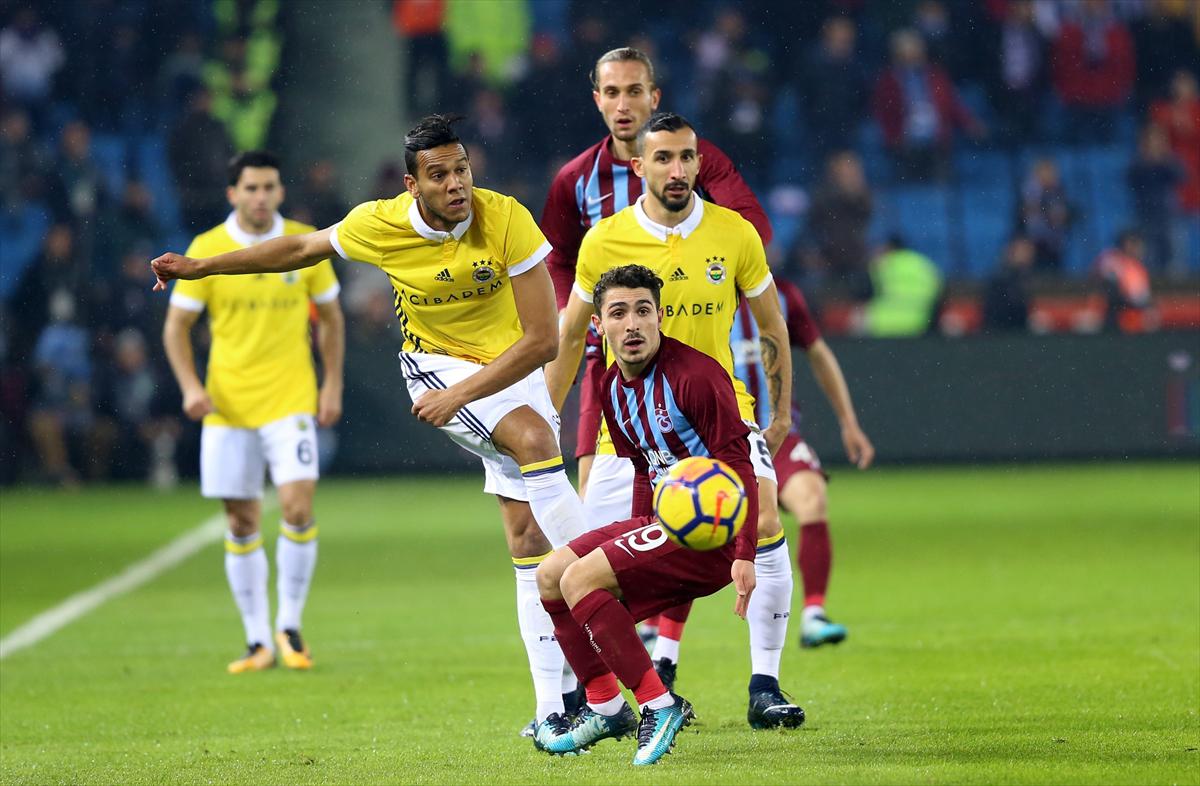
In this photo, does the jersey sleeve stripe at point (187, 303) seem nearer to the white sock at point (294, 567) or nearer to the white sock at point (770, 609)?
the white sock at point (294, 567)

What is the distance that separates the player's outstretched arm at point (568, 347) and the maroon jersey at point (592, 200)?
35 centimetres

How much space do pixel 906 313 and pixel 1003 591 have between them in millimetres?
9150

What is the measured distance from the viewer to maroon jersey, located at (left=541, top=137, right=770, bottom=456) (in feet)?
25.1

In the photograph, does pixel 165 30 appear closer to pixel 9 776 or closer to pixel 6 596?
pixel 6 596

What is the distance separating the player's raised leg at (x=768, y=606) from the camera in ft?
23.0

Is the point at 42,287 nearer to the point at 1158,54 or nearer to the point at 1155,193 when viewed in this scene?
the point at 1155,193

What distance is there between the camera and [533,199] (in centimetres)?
2091

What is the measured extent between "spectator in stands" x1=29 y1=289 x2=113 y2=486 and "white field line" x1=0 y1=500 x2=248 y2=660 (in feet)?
10.8

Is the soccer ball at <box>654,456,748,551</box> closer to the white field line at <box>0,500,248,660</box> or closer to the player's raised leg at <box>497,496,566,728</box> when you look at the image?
the player's raised leg at <box>497,496,566,728</box>

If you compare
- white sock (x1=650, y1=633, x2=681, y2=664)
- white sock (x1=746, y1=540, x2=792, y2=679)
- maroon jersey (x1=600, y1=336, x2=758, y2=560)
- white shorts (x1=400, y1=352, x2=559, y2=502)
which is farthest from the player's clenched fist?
white sock (x1=650, y1=633, x2=681, y2=664)

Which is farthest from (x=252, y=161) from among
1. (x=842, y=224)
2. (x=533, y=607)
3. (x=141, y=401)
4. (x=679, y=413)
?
(x=842, y=224)

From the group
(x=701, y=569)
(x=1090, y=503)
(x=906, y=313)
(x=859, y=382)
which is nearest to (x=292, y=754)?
(x=701, y=569)

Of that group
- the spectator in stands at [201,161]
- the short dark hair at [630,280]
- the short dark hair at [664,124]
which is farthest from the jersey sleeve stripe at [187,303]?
the spectator in stands at [201,161]

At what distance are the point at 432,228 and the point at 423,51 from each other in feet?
53.1
